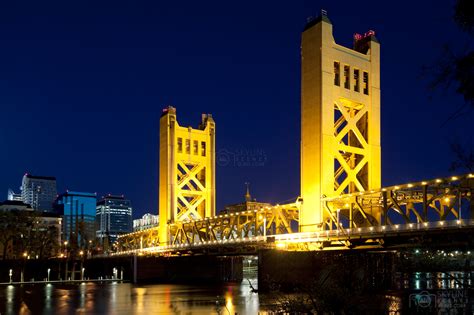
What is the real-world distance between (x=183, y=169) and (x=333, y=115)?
3967 cm

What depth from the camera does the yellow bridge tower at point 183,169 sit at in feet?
263

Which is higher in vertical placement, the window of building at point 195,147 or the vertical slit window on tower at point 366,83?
the vertical slit window on tower at point 366,83

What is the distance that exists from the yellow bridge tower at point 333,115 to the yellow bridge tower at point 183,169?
33446 mm

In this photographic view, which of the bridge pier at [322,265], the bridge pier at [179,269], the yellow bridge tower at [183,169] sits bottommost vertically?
the bridge pier at [179,269]

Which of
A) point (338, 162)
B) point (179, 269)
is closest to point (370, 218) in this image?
point (338, 162)

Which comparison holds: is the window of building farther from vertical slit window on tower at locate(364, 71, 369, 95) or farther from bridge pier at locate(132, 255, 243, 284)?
vertical slit window on tower at locate(364, 71, 369, 95)

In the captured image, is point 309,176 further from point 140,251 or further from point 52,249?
point 52,249

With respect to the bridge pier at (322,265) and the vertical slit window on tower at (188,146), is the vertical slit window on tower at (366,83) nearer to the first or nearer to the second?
the bridge pier at (322,265)

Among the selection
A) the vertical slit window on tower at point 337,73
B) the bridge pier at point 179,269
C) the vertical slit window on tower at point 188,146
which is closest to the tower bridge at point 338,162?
the vertical slit window on tower at point 337,73

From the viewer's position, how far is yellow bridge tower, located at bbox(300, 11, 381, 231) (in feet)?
149

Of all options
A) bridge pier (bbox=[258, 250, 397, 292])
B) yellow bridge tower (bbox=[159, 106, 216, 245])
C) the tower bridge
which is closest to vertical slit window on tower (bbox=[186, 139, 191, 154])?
yellow bridge tower (bbox=[159, 106, 216, 245])

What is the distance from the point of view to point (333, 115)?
156ft

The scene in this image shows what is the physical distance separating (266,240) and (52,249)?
Result: 70.3m

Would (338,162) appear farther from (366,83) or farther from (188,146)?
(188,146)
